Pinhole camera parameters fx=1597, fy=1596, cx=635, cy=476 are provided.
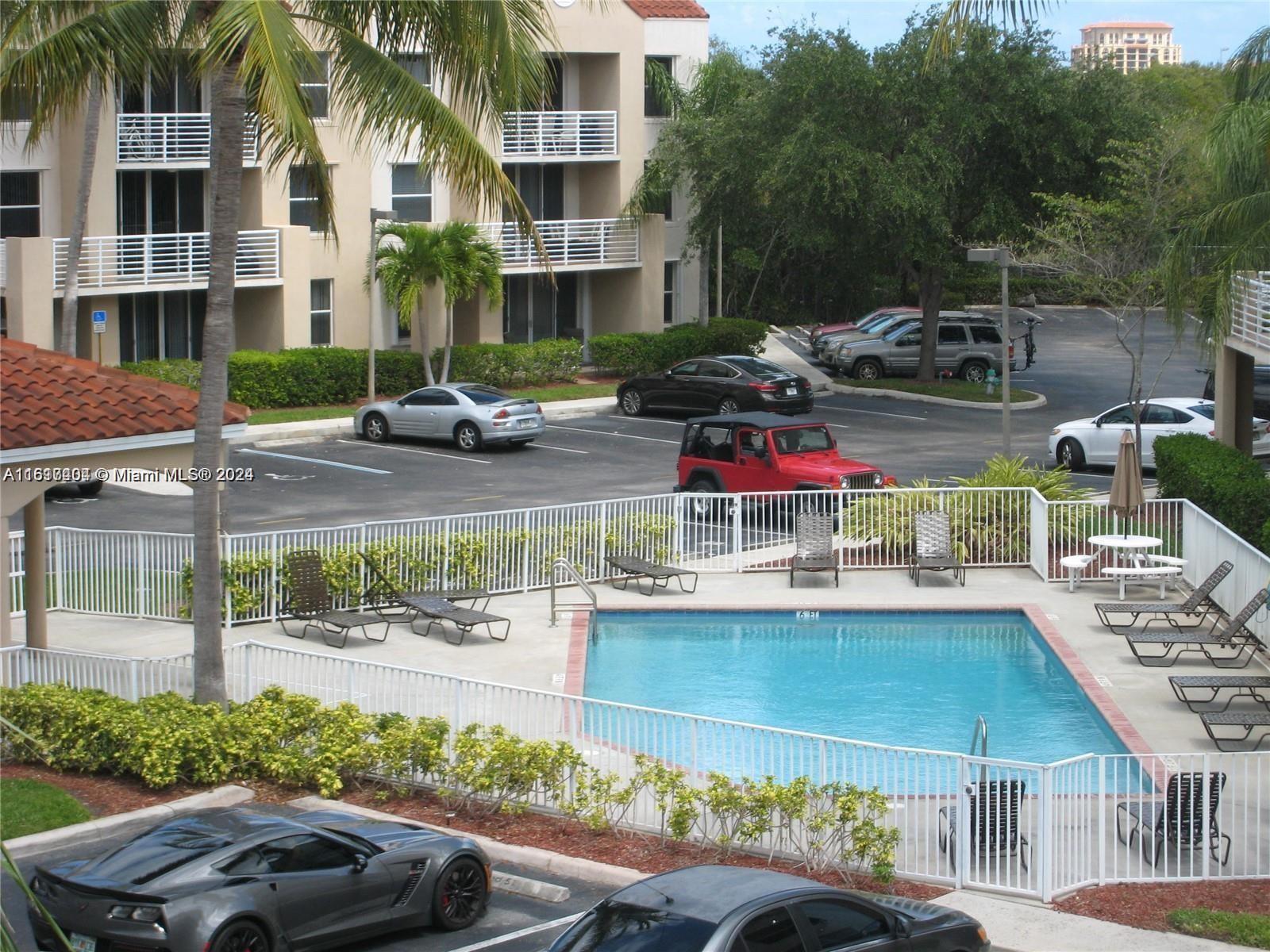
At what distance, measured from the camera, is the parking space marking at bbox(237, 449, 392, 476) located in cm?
3241

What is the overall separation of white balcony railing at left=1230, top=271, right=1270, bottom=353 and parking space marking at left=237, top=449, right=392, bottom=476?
53.6 ft

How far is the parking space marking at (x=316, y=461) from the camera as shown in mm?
32406

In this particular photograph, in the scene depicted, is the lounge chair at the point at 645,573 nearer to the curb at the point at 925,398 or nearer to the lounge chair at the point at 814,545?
the lounge chair at the point at 814,545

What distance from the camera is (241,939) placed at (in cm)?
963

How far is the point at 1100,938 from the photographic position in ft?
35.6

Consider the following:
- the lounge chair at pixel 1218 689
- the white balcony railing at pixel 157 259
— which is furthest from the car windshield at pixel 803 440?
the white balcony railing at pixel 157 259

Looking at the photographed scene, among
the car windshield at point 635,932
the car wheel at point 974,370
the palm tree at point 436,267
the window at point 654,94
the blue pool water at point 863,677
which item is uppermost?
the window at point 654,94

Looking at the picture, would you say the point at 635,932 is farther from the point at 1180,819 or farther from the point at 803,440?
the point at 803,440

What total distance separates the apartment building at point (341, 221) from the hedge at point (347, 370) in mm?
1566

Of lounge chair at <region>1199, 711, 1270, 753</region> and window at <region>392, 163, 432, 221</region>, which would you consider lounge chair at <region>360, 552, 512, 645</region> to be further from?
window at <region>392, 163, 432, 221</region>

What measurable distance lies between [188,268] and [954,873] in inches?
1209

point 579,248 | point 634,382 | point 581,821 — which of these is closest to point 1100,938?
point 581,821

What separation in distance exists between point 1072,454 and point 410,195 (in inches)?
804

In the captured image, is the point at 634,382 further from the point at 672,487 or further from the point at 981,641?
the point at 981,641
